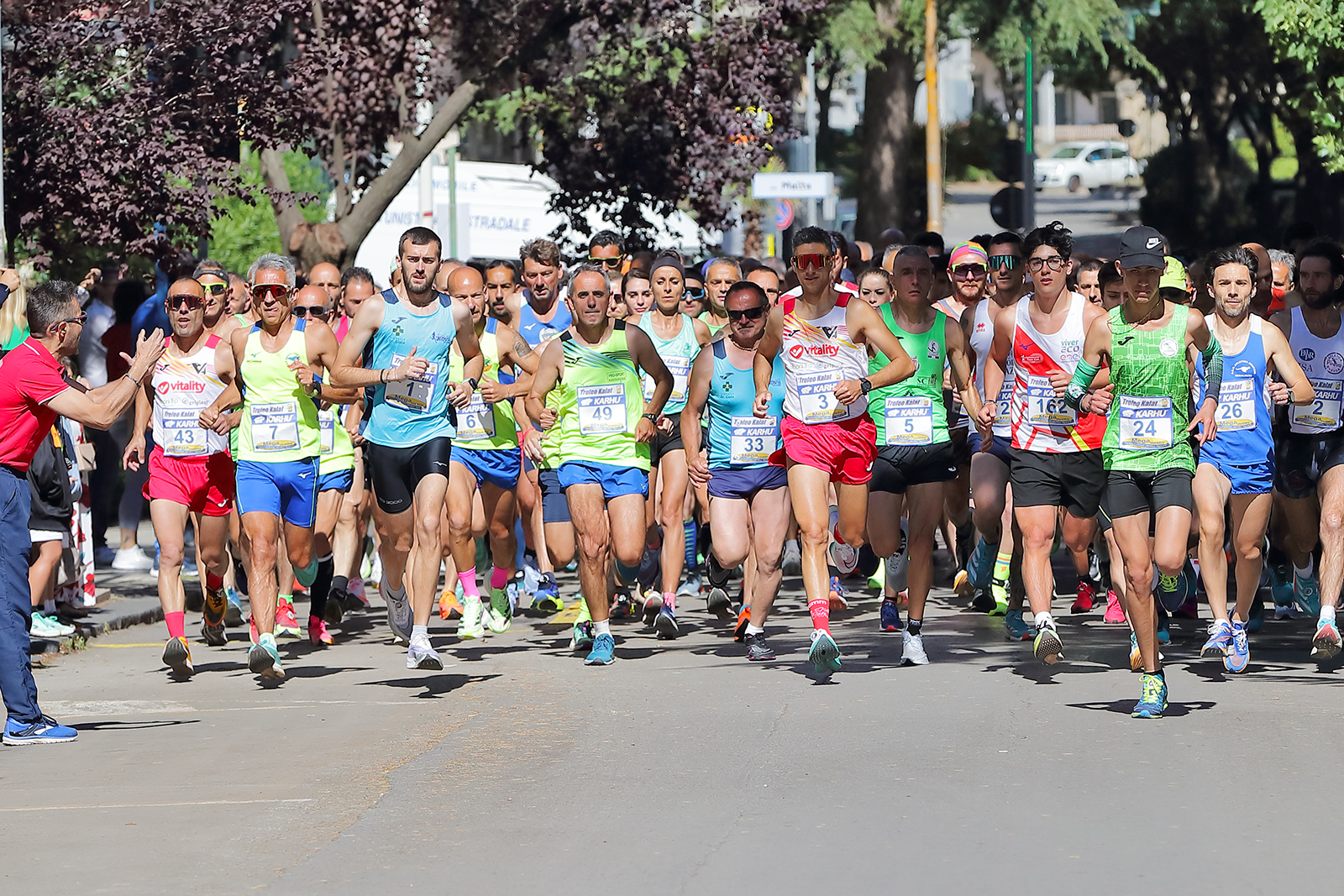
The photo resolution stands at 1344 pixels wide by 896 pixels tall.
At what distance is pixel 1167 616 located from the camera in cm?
1208

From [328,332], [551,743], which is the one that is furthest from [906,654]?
[328,332]

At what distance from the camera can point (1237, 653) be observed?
10.0 m

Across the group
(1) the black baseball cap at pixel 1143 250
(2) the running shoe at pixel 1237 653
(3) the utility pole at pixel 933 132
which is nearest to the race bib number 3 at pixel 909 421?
(2) the running shoe at pixel 1237 653

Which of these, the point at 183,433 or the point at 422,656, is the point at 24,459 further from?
the point at 422,656

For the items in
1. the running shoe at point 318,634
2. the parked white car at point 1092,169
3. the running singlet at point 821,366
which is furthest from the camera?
the parked white car at point 1092,169

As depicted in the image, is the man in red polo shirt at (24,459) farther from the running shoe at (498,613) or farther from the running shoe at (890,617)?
the running shoe at (890,617)

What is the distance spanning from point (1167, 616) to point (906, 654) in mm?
2302

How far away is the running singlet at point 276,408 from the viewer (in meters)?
10.6

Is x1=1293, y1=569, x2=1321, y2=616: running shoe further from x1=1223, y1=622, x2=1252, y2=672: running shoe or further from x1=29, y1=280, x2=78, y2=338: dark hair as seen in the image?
x1=29, y1=280, x2=78, y2=338: dark hair

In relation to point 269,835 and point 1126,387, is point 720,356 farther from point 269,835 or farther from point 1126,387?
point 269,835

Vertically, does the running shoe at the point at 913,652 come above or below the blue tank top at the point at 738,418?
below

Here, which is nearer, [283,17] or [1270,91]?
[283,17]

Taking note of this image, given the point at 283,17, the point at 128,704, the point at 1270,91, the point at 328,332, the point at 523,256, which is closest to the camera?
the point at 128,704

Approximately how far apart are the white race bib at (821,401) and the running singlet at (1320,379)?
2.40 m
